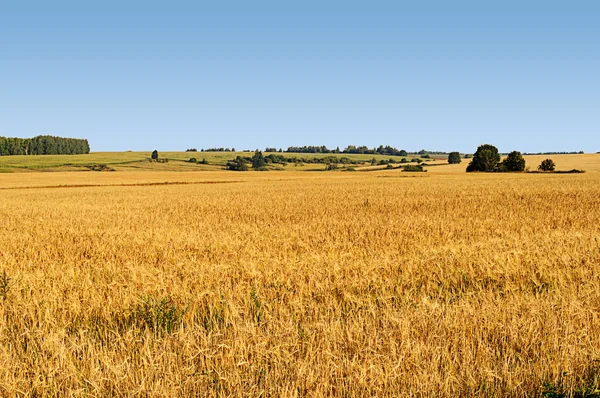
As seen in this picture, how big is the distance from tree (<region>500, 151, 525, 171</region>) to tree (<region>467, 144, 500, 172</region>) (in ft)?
9.43

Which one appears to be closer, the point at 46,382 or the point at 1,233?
the point at 46,382

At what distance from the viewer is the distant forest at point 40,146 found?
522 ft

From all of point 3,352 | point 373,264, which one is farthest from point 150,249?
point 3,352

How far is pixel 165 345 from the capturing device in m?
4.52

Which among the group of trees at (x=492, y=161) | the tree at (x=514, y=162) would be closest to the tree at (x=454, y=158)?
the group of trees at (x=492, y=161)

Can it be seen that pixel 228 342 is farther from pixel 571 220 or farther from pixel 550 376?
pixel 571 220

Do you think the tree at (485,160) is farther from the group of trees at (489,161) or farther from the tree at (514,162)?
the tree at (514,162)

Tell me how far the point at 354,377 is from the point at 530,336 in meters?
2.09

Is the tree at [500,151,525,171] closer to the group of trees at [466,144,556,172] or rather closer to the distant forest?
the group of trees at [466,144,556,172]

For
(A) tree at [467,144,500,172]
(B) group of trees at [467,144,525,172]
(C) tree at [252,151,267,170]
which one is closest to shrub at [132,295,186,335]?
(B) group of trees at [467,144,525,172]

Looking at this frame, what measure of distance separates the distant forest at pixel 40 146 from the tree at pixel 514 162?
496ft

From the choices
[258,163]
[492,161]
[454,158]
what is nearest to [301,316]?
[492,161]

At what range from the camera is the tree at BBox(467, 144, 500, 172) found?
320 ft

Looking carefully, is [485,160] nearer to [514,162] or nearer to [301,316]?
[514,162]
